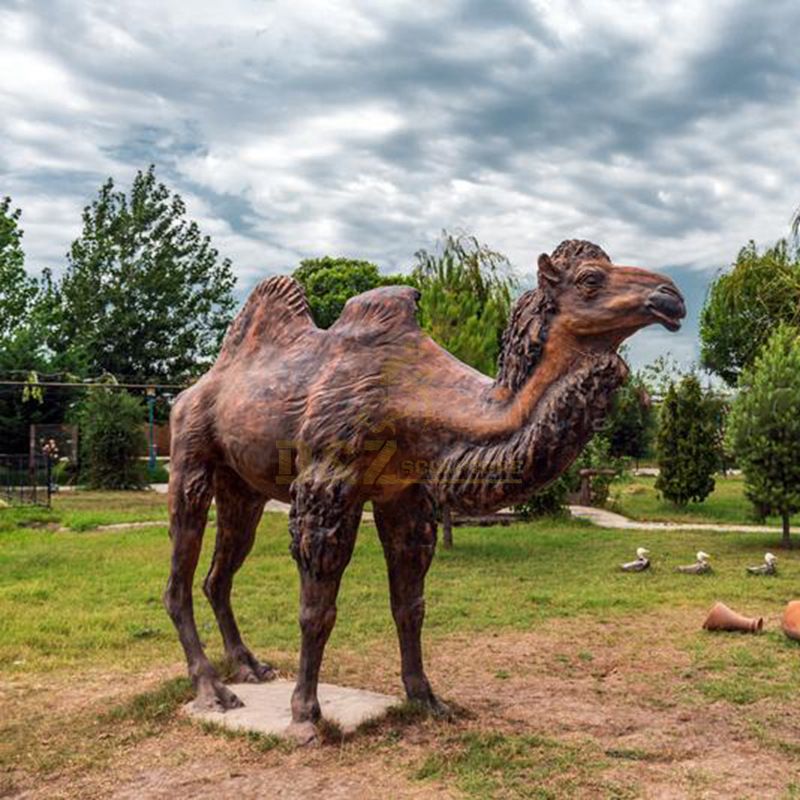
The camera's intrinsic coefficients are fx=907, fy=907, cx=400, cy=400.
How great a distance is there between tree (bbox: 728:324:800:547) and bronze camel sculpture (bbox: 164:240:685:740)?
9620 millimetres

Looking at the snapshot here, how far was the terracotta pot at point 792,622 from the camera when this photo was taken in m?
7.07

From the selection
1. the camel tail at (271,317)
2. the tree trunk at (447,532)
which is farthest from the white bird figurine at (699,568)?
the camel tail at (271,317)

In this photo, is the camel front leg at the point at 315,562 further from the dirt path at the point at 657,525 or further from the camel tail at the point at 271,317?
the dirt path at the point at 657,525

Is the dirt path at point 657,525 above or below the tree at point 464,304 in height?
below

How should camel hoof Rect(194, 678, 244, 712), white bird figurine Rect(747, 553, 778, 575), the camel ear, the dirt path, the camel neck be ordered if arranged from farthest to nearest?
the dirt path
white bird figurine Rect(747, 553, 778, 575)
camel hoof Rect(194, 678, 244, 712)
the camel ear
the camel neck

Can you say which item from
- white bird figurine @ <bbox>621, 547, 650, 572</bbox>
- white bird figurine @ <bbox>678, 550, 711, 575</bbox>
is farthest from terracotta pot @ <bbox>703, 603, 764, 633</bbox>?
white bird figurine @ <bbox>621, 547, 650, 572</bbox>

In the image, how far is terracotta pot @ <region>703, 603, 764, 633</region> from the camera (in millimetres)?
7559

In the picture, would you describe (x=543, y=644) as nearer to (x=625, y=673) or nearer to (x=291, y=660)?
(x=625, y=673)

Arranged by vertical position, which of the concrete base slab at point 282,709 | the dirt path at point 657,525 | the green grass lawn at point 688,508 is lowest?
the concrete base slab at point 282,709

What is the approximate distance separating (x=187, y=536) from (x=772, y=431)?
10.3 m

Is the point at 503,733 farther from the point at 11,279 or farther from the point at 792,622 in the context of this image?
the point at 11,279

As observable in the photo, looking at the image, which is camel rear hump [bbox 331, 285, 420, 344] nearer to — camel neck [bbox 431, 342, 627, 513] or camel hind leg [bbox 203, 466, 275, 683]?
camel neck [bbox 431, 342, 627, 513]

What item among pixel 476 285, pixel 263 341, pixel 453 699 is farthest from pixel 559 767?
pixel 476 285

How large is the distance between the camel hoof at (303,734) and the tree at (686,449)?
15.9 meters
